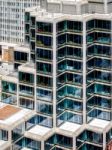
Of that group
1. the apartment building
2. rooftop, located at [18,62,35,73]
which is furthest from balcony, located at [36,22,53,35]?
rooftop, located at [18,62,35,73]

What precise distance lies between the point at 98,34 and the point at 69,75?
44.5 feet

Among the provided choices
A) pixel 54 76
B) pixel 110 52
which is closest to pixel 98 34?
pixel 110 52

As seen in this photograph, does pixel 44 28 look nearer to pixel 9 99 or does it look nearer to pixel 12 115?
pixel 12 115

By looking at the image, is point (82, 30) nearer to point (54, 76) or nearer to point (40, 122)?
point (54, 76)

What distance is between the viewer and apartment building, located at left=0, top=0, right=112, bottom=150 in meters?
137

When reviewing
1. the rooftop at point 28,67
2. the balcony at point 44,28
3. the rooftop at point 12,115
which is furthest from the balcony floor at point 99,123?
the balcony at point 44,28

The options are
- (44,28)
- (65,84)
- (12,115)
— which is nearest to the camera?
(44,28)

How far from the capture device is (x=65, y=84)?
141625 millimetres

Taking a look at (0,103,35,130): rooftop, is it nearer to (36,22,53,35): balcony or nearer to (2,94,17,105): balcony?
(2,94,17,105): balcony

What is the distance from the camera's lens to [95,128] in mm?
139875

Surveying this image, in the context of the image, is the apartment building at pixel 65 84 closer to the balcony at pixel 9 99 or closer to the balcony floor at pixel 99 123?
the balcony floor at pixel 99 123

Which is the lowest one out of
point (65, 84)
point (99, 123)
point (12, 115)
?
point (99, 123)

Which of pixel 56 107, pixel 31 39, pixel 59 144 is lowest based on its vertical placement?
pixel 59 144

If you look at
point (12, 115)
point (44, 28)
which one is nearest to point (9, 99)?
point (12, 115)
